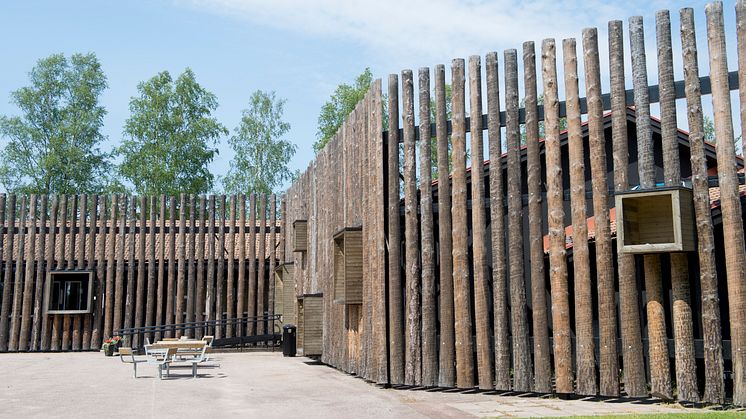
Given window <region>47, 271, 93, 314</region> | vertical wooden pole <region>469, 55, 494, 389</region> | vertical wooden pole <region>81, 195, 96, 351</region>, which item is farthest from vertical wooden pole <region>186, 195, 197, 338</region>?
vertical wooden pole <region>469, 55, 494, 389</region>

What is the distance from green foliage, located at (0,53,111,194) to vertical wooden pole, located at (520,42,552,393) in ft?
96.6

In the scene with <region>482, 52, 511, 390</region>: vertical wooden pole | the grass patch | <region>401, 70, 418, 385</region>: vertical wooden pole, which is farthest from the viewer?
<region>401, 70, 418, 385</region>: vertical wooden pole

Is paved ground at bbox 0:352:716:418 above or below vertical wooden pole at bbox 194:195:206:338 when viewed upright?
below

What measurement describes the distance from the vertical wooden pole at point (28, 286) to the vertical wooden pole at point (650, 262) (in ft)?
58.8

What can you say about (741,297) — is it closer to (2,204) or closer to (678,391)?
(678,391)

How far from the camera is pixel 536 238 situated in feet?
32.0

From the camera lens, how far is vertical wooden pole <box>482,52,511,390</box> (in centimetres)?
1003

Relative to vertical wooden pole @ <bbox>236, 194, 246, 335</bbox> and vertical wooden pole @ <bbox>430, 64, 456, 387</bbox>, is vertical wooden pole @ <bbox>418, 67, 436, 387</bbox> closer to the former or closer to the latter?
vertical wooden pole @ <bbox>430, 64, 456, 387</bbox>

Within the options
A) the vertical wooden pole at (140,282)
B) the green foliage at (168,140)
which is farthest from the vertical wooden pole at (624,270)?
the green foliage at (168,140)

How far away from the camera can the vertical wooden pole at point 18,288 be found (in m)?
21.1

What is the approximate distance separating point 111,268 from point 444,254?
13.6 meters

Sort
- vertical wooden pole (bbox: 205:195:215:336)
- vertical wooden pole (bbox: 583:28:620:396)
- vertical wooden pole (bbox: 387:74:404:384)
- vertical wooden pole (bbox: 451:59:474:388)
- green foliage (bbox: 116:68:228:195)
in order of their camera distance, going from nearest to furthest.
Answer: vertical wooden pole (bbox: 583:28:620:396)
vertical wooden pole (bbox: 451:59:474:388)
vertical wooden pole (bbox: 387:74:404:384)
vertical wooden pole (bbox: 205:195:215:336)
green foliage (bbox: 116:68:228:195)

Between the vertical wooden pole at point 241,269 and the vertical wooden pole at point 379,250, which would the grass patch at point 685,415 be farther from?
the vertical wooden pole at point 241,269

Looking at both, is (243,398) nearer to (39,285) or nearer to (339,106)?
(39,285)
